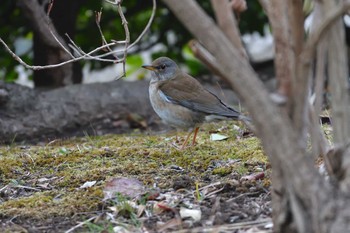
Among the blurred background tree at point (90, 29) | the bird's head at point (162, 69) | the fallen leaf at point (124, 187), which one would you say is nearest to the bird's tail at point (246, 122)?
the fallen leaf at point (124, 187)

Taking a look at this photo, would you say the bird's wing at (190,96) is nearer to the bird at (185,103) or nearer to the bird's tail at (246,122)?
the bird at (185,103)

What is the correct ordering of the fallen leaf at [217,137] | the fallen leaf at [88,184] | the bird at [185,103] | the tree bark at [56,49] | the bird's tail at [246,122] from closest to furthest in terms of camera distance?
the bird's tail at [246,122] → the fallen leaf at [88,184] → the fallen leaf at [217,137] → the bird at [185,103] → the tree bark at [56,49]

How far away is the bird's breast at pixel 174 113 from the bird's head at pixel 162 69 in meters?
0.30

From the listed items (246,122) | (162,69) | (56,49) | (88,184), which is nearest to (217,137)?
(162,69)

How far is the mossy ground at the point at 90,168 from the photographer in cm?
435

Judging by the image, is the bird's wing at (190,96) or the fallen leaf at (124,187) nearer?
the fallen leaf at (124,187)

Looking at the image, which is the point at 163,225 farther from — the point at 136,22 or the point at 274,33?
the point at 136,22

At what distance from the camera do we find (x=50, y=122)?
7.82m

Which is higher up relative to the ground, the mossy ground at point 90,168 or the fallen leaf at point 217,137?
the mossy ground at point 90,168

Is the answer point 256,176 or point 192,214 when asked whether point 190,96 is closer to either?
point 256,176

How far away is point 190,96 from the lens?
22.4 ft

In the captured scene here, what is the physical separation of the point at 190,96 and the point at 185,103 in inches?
4.1

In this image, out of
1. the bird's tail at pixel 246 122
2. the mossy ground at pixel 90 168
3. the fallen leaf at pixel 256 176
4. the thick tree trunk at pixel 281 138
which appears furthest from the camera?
the fallen leaf at pixel 256 176

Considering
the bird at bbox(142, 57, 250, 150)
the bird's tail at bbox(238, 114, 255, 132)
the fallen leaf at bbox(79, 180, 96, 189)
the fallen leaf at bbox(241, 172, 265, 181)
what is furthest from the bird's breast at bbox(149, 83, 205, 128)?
the fallen leaf at bbox(241, 172, 265, 181)
